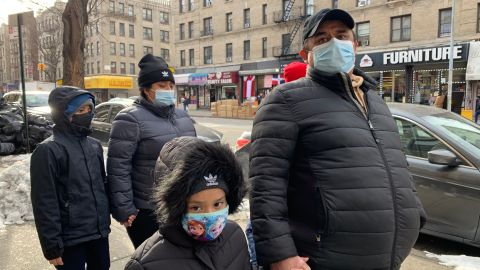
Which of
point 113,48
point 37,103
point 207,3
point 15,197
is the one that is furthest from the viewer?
point 113,48

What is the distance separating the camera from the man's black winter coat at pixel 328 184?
182cm

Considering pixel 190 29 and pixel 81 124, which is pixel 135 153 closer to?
pixel 81 124

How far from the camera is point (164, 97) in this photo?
10.3 feet

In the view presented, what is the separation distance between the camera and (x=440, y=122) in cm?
477

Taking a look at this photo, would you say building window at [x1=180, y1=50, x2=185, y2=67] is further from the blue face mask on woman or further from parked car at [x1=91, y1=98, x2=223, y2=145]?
the blue face mask on woman

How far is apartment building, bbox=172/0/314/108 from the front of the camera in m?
34.2

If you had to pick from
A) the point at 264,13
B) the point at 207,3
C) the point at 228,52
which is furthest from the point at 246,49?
the point at 207,3

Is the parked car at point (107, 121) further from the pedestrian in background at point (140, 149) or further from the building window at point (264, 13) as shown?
the building window at point (264, 13)

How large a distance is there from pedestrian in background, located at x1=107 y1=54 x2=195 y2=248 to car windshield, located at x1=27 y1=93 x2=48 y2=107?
13.1 metres

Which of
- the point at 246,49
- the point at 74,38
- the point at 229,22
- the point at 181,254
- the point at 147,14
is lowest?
the point at 181,254

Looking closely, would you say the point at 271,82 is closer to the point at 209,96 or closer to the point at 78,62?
the point at 209,96

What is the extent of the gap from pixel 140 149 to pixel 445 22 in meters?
26.3

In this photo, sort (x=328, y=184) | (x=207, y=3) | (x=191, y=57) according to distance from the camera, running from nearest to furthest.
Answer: (x=328, y=184)
(x=207, y=3)
(x=191, y=57)

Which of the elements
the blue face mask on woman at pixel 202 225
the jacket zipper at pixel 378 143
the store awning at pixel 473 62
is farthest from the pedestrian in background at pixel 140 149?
the store awning at pixel 473 62
